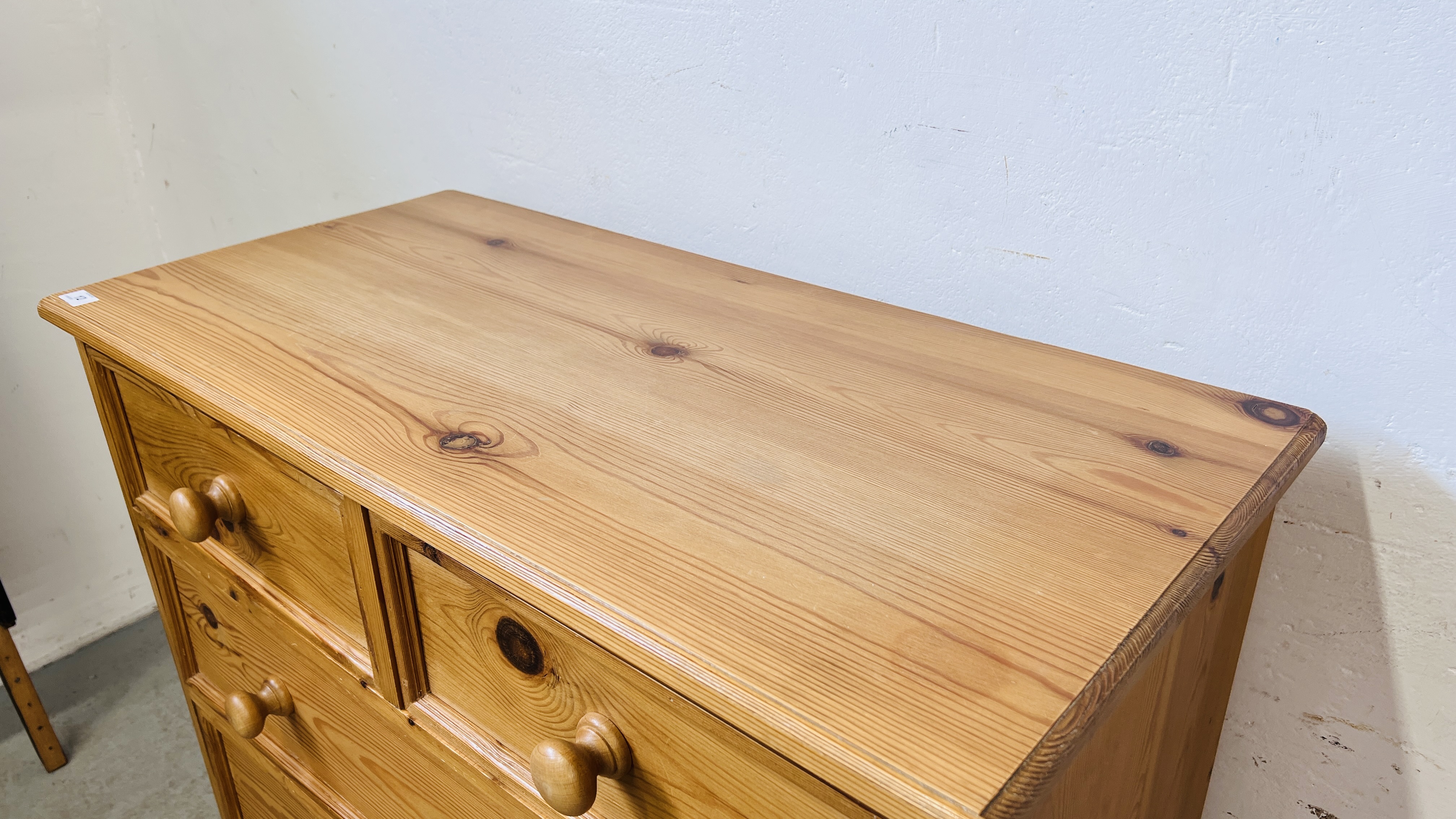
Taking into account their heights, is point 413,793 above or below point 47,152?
below

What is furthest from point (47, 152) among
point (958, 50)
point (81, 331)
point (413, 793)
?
point (958, 50)

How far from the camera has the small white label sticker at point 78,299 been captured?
0.80 meters

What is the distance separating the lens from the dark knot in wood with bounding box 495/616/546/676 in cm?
55

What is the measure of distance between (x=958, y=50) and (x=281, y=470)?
59cm

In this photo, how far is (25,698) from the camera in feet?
4.87

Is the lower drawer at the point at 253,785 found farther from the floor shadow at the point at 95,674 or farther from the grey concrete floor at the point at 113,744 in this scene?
the floor shadow at the point at 95,674

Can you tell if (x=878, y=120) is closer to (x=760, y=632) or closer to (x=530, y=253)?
(x=530, y=253)

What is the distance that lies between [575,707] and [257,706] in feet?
1.36

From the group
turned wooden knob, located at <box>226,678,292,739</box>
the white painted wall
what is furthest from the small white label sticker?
the white painted wall

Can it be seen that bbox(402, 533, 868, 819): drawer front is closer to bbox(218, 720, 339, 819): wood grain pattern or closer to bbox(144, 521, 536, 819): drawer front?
bbox(144, 521, 536, 819): drawer front

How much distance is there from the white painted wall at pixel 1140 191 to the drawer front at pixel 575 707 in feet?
1.56

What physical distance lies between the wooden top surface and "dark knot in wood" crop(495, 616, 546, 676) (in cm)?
7

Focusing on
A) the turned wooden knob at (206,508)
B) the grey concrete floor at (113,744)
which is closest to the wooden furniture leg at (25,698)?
the grey concrete floor at (113,744)

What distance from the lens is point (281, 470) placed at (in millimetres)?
672
